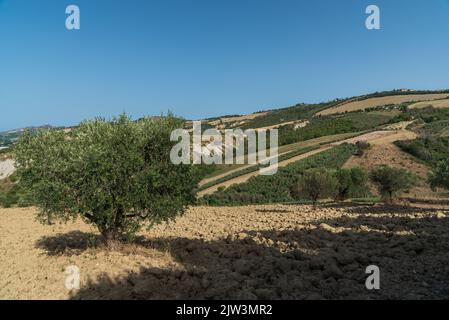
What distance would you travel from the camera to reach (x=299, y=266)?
14070 millimetres

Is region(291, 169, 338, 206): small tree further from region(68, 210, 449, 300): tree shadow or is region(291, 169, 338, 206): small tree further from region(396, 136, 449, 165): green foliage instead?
region(396, 136, 449, 165): green foliage

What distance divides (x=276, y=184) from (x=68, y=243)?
35.2m

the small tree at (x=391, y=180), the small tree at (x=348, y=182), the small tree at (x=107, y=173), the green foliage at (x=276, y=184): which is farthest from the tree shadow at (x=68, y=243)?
the small tree at (x=391, y=180)

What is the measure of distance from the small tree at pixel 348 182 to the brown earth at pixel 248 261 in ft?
42.3

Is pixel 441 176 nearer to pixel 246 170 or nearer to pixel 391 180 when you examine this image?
pixel 391 180

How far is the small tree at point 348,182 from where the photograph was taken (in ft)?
119

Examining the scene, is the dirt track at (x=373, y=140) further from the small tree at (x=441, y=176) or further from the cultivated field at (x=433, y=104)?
the cultivated field at (x=433, y=104)

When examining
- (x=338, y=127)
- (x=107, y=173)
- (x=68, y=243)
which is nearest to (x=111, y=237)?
(x=107, y=173)

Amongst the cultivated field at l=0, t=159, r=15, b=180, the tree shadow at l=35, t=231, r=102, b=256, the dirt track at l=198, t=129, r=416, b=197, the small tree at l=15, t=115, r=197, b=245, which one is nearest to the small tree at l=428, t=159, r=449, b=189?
the small tree at l=15, t=115, r=197, b=245

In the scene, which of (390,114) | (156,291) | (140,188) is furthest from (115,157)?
(390,114)

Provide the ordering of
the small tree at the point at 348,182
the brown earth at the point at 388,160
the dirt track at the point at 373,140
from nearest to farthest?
the small tree at the point at 348,182
the brown earth at the point at 388,160
the dirt track at the point at 373,140

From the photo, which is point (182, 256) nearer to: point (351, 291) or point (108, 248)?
point (108, 248)
